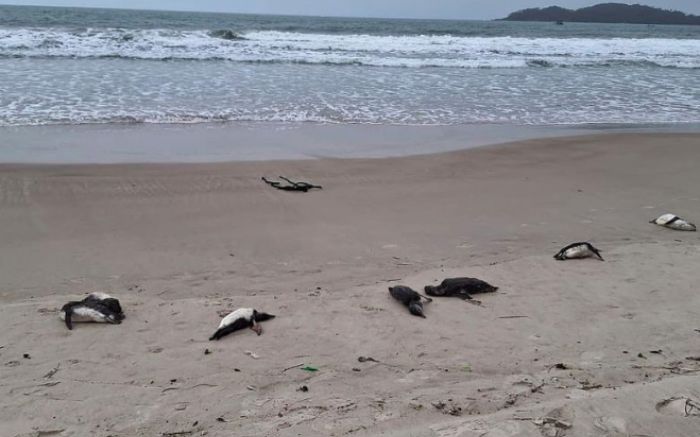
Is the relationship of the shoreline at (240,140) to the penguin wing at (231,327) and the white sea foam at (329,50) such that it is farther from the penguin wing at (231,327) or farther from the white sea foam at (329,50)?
the white sea foam at (329,50)

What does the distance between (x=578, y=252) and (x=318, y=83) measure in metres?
10.1

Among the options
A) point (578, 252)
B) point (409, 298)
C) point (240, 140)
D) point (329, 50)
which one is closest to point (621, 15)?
point (329, 50)

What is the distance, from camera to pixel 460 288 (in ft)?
13.2

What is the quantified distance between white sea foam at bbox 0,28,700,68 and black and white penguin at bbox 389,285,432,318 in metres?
15.6

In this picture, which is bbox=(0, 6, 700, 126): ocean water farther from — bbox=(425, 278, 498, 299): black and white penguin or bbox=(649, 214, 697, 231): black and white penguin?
bbox=(425, 278, 498, 299): black and white penguin

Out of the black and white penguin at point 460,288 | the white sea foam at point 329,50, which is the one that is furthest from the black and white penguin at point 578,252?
the white sea foam at point 329,50

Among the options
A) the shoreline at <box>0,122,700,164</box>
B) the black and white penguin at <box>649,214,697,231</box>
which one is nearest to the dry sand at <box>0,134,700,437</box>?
the black and white penguin at <box>649,214,697,231</box>

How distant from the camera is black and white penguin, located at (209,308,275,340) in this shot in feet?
11.1

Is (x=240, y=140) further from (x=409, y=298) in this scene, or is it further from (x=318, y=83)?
(x=318, y=83)

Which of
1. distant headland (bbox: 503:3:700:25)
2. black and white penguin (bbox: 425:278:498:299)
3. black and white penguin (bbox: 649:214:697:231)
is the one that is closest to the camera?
black and white penguin (bbox: 425:278:498:299)

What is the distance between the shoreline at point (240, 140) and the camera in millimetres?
7348

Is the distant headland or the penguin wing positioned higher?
the distant headland

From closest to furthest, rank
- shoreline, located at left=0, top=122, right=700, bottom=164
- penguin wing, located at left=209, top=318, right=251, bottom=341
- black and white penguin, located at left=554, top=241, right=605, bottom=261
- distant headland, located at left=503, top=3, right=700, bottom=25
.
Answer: penguin wing, located at left=209, top=318, right=251, bottom=341
black and white penguin, located at left=554, top=241, right=605, bottom=261
shoreline, located at left=0, top=122, right=700, bottom=164
distant headland, located at left=503, top=3, right=700, bottom=25

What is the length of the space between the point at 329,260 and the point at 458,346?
1661 mm
